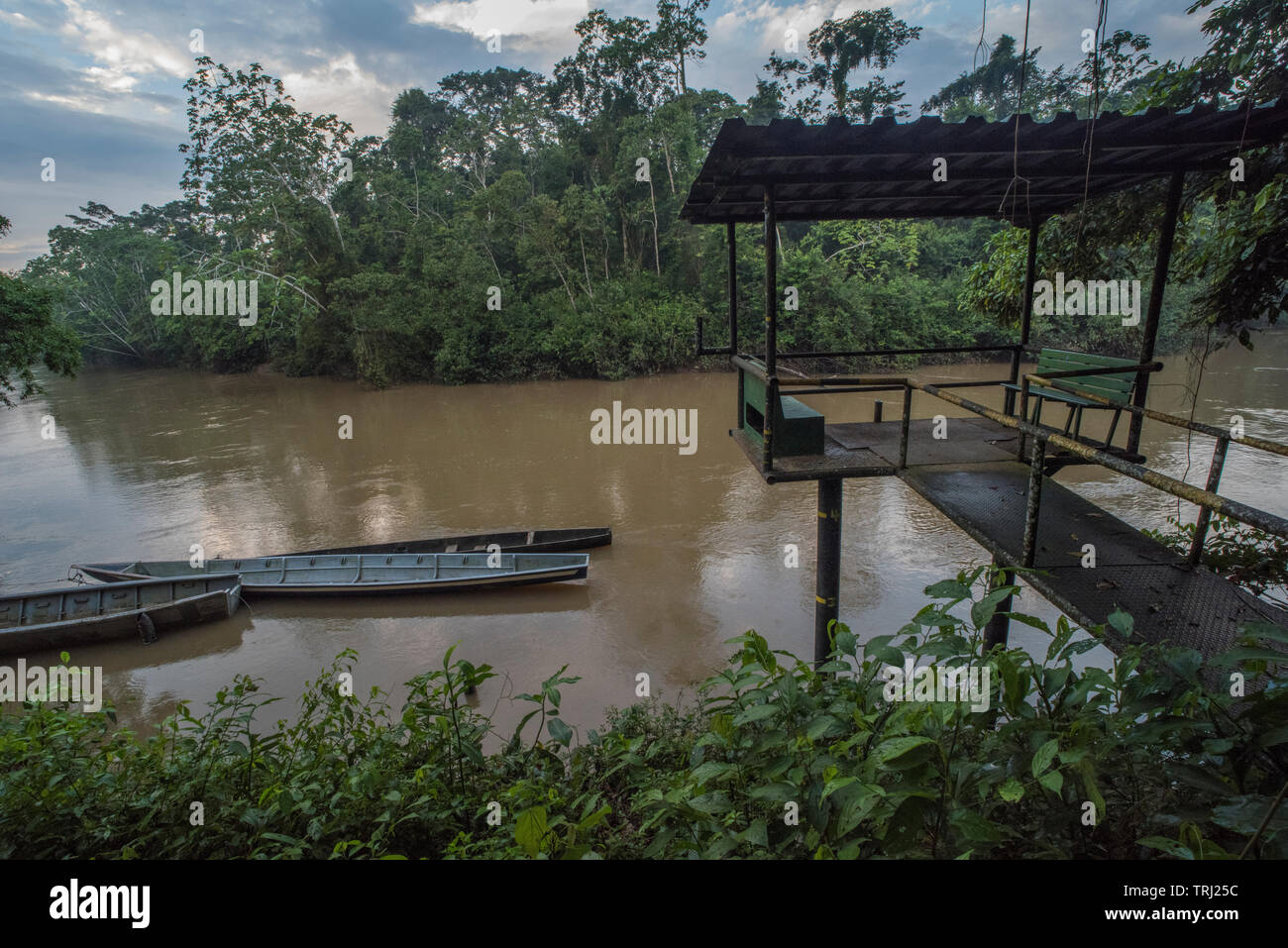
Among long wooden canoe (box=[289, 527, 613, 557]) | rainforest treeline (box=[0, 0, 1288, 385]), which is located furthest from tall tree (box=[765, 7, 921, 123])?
long wooden canoe (box=[289, 527, 613, 557])

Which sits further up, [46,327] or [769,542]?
[46,327]

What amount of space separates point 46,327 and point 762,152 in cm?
1550

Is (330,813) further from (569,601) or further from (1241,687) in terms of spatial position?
(569,601)

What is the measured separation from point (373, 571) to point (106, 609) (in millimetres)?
3698

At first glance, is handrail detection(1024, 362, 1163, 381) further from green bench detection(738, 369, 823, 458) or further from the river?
the river

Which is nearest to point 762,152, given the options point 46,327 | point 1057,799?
point 1057,799

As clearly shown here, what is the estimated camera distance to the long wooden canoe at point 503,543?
1077cm

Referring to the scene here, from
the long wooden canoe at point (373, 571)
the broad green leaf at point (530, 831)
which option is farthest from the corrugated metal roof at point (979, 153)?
the long wooden canoe at point (373, 571)

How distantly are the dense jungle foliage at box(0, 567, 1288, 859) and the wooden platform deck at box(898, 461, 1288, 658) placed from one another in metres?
0.44

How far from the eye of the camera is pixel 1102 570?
352 centimetres

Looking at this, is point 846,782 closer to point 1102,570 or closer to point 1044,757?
point 1044,757

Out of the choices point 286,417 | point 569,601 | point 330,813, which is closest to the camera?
point 330,813

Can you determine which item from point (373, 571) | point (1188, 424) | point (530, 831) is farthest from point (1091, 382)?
point (373, 571)
